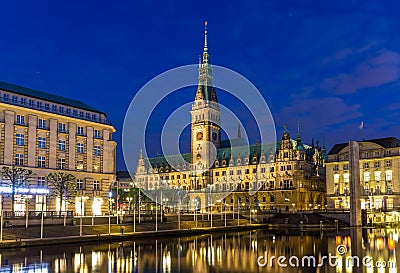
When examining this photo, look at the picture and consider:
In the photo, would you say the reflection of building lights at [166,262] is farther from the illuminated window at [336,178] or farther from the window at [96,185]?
the illuminated window at [336,178]

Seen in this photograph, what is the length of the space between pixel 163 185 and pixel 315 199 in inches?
2429

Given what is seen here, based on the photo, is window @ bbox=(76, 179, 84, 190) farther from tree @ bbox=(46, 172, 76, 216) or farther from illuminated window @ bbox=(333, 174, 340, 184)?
illuminated window @ bbox=(333, 174, 340, 184)

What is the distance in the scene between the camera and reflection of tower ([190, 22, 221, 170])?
17638 centimetres

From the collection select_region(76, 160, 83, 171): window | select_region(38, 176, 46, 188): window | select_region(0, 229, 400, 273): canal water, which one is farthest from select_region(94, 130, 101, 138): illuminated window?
select_region(0, 229, 400, 273): canal water

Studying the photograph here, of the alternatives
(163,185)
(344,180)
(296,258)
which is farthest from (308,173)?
(296,258)

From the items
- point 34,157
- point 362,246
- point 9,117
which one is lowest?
point 362,246

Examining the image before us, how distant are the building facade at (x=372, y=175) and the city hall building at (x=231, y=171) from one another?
14.7m

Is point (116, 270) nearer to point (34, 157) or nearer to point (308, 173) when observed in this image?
point (34, 157)

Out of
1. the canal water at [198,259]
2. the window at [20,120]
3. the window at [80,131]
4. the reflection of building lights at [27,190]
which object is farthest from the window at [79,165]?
the canal water at [198,259]

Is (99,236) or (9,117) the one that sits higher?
(9,117)

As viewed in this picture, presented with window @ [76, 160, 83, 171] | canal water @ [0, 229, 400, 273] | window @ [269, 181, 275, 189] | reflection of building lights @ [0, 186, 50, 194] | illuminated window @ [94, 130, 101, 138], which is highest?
illuminated window @ [94, 130, 101, 138]

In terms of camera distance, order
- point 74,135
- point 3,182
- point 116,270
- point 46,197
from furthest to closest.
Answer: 1. point 74,135
2. point 46,197
3. point 3,182
4. point 116,270

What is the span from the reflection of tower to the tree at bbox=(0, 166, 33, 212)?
101557 millimetres

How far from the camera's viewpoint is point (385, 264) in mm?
35375
